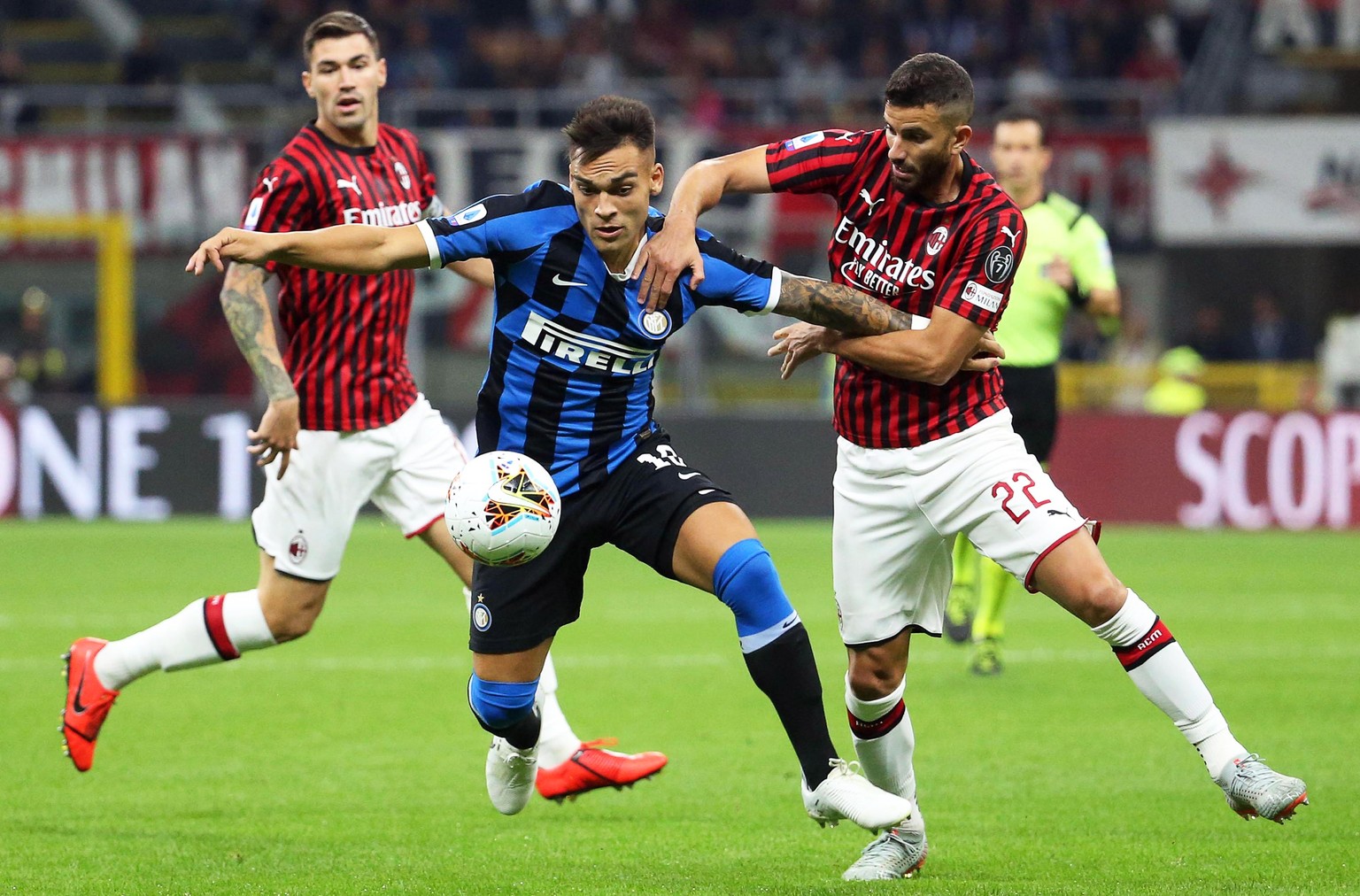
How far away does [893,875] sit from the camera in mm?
4836

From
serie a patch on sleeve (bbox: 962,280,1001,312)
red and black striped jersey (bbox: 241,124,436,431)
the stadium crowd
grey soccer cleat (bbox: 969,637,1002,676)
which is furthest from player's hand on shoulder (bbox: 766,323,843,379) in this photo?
the stadium crowd

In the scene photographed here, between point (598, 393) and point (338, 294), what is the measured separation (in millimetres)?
1470

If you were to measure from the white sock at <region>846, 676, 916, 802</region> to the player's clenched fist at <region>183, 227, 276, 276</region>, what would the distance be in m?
2.01

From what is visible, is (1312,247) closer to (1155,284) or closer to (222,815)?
(1155,284)

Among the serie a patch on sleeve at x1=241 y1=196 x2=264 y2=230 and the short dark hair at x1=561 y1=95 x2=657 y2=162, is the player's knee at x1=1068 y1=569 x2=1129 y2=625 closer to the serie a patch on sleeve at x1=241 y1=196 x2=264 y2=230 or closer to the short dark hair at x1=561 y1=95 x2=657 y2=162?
the short dark hair at x1=561 y1=95 x2=657 y2=162

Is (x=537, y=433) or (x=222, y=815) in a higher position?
(x=537, y=433)

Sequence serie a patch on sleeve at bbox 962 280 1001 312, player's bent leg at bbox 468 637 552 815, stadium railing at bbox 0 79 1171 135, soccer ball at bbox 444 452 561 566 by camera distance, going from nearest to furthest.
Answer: soccer ball at bbox 444 452 561 566
serie a patch on sleeve at bbox 962 280 1001 312
player's bent leg at bbox 468 637 552 815
stadium railing at bbox 0 79 1171 135

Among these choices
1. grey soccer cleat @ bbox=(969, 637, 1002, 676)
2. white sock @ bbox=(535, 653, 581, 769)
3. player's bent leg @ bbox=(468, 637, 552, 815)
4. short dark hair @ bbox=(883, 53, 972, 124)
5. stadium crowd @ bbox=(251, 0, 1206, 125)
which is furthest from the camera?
stadium crowd @ bbox=(251, 0, 1206, 125)

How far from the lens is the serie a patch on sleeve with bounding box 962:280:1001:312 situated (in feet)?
15.9

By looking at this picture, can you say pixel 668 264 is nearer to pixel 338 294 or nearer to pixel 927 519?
pixel 927 519

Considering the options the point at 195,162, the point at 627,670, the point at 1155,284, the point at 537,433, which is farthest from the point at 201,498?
the point at 1155,284

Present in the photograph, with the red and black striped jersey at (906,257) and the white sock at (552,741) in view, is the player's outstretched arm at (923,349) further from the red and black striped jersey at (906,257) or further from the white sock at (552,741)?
the white sock at (552,741)

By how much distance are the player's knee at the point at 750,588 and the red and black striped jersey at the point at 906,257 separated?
538 millimetres

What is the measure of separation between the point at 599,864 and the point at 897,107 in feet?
7.39
